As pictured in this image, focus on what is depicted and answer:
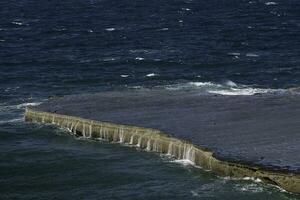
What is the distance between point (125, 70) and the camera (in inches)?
4754

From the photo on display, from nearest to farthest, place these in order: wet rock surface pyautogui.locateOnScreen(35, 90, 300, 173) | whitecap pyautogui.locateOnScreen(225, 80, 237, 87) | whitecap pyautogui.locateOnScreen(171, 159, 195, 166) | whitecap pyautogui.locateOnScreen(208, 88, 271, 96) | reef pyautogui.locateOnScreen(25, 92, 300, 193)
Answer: reef pyautogui.locateOnScreen(25, 92, 300, 193)
wet rock surface pyautogui.locateOnScreen(35, 90, 300, 173)
whitecap pyautogui.locateOnScreen(171, 159, 195, 166)
whitecap pyautogui.locateOnScreen(208, 88, 271, 96)
whitecap pyautogui.locateOnScreen(225, 80, 237, 87)

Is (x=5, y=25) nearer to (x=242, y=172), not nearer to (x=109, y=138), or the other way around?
(x=109, y=138)

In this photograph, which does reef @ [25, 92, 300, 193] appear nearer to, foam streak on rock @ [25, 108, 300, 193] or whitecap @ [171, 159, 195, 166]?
foam streak on rock @ [25, 108, 300, 193]

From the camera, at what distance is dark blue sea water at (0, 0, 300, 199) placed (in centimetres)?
6925

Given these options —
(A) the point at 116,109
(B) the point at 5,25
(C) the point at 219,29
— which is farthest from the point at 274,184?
(B) the point at 5,25

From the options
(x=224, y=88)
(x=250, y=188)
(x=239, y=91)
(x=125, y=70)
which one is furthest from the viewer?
(x=125, y=70)

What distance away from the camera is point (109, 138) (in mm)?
82062

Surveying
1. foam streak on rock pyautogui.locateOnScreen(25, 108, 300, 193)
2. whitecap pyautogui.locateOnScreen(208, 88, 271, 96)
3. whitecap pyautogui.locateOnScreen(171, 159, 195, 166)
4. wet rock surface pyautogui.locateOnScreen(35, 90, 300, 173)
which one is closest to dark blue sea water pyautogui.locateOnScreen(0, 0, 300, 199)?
whitecap pyautogui.locateOnScreen(208, 88, 271, 96)

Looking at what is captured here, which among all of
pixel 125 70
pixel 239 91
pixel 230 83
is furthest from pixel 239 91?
pixel 125 70

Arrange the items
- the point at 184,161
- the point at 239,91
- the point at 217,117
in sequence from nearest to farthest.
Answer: the point at 184,161, the point at 217,117, the point at 239,91

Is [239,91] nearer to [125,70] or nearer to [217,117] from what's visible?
[217,117]

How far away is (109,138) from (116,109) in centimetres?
871

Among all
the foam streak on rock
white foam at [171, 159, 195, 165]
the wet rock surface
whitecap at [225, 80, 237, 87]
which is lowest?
white foam at [171, 159, 195, 165]

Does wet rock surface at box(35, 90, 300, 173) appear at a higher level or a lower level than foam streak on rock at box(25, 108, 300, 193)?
higher
